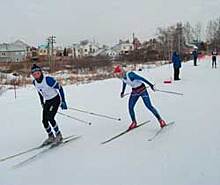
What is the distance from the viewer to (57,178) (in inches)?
217

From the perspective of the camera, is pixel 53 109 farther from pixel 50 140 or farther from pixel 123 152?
pixel 123 152

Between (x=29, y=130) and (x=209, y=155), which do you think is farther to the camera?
(x=29, y=130)

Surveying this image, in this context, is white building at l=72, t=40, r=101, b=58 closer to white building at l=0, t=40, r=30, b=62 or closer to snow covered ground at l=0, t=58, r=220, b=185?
white building at l=0, t=40, r=30, b=62

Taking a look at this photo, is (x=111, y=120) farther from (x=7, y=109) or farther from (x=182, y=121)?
(x=7, y=109)

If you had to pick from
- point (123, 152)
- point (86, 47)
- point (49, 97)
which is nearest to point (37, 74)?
point (49, 97)

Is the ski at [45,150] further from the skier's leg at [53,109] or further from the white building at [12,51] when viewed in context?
the white building at [12,51]

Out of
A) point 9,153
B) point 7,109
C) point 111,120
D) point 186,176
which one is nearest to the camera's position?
point 186,176

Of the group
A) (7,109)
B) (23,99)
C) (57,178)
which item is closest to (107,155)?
(57,178)

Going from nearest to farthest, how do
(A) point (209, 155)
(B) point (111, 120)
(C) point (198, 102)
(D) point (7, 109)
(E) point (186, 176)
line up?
Result: 1. (E) point (186, 176)
2. (A) point (209, 155)
3. (B) point (111, 120)
4. (C) point (198, 102)
5. (D) point (7, 109)

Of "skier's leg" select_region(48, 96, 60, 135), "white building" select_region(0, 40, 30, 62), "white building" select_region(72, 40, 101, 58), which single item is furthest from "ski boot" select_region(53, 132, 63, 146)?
"white building" select_region(72, 40, 101, 58)

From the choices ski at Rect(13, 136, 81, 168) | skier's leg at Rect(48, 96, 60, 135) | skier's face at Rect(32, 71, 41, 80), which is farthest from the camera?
skier's leg at Rect(48, 96, 60, 135)

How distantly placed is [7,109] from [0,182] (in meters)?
8.48

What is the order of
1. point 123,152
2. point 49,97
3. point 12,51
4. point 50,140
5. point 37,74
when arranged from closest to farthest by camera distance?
point 123,152
point 37,74
point 49,97
point 50,140
point 12,51

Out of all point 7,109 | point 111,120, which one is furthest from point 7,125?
point 7,109
